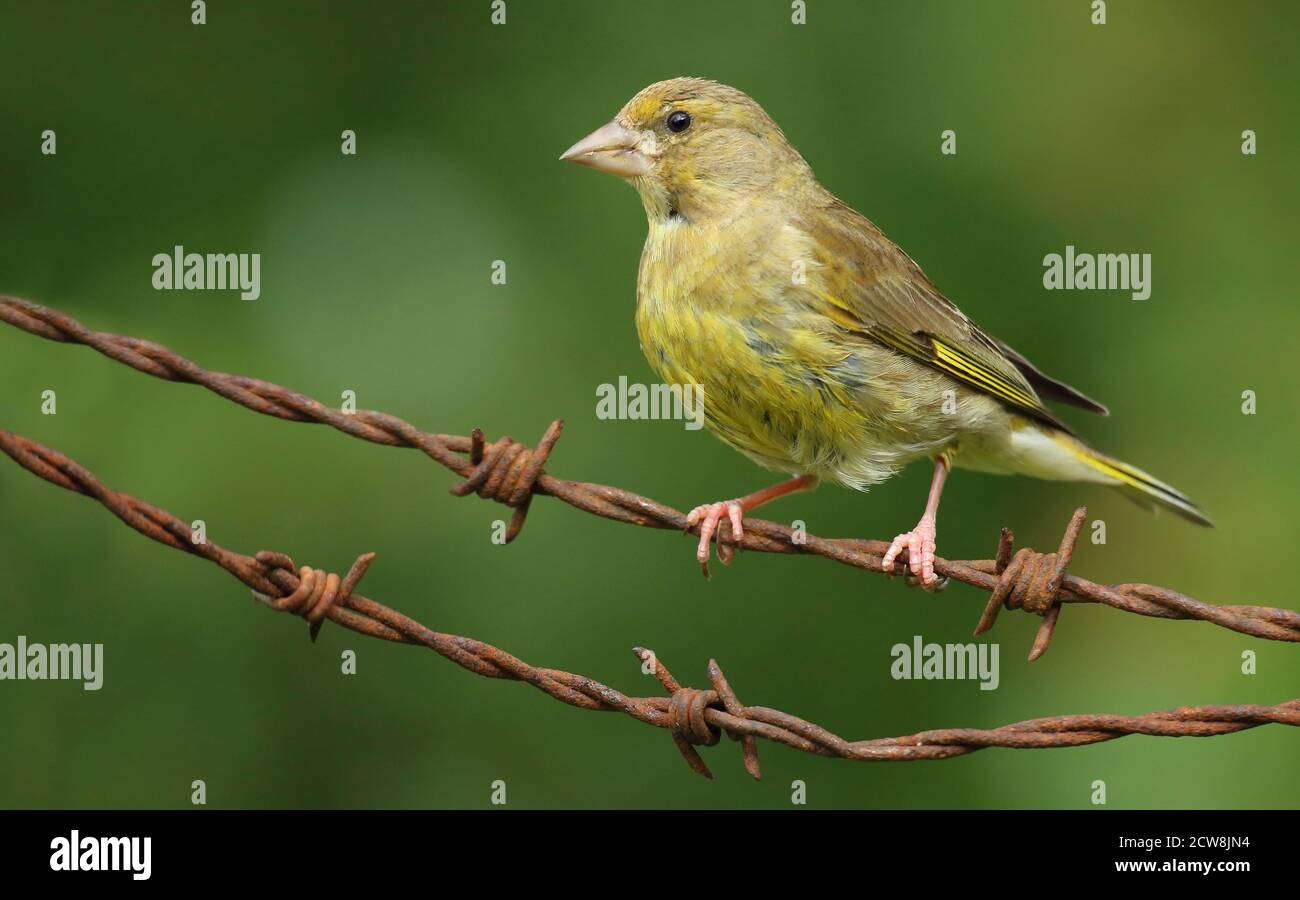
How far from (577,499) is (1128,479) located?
237 centimetres

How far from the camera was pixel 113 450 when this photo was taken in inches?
209

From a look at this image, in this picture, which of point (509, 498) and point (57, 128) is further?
point (57, 128)

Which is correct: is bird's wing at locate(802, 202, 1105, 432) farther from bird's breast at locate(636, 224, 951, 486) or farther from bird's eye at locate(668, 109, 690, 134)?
bird's eye at locate(668, 109, 690, 134)

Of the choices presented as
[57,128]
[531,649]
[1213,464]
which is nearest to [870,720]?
[531,649]

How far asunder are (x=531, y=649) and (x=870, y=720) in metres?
1.21

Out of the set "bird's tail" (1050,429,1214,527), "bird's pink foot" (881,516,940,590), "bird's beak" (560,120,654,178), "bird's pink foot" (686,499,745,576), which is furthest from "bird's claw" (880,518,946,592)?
"bird's beak" (560,120,654,178)

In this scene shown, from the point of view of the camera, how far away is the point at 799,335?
13.2ft

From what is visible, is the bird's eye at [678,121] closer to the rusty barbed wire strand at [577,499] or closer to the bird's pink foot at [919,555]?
the bird's pink foot at [919,555]

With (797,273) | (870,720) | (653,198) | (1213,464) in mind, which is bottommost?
(870,720)

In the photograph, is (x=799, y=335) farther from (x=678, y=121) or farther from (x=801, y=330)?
(x=678, y=121)

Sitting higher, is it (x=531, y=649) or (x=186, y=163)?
(x=186, y=163)

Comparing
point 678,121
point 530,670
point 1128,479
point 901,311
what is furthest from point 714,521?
point 1128,479

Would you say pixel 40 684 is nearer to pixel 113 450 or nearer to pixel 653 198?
pixel 113 450

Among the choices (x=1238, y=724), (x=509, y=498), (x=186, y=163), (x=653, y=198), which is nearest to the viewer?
(x=1238, y=724)
